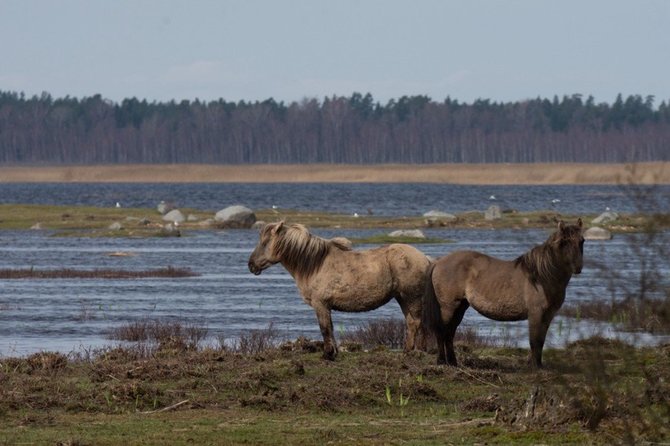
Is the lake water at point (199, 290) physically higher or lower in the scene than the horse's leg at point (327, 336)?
lower

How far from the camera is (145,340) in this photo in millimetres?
19312

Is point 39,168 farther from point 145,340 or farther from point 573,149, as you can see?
point 145,340

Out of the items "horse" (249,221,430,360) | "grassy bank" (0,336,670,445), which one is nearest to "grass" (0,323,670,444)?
"grassy bank" (0,336,670,445)

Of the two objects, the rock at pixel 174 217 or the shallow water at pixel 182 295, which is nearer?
the shallow water at pixel 182 295

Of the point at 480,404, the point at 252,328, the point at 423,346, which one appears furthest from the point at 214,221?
the point at 480,404

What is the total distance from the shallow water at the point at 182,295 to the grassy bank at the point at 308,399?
71 centimetres

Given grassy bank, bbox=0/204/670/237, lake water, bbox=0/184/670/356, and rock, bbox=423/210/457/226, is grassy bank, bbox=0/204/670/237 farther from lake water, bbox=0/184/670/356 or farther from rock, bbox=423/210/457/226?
lake water, bbox=0/184/670/356

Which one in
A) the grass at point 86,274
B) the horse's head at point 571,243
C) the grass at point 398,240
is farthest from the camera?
the grass at point 398,240

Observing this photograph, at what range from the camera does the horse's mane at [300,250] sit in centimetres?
1538

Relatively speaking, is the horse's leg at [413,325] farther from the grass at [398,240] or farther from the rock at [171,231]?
the rock at [171,231]

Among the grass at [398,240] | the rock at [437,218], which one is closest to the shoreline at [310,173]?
the rock at [437,218]

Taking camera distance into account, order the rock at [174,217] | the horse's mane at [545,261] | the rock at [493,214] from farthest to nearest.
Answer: the rock at [174,217], the rock at [493,214], the horse's mane at [545,261]

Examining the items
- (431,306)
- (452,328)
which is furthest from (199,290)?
(452,328)

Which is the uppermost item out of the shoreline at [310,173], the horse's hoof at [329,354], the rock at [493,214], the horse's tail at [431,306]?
the horse's tail at [431,306]
